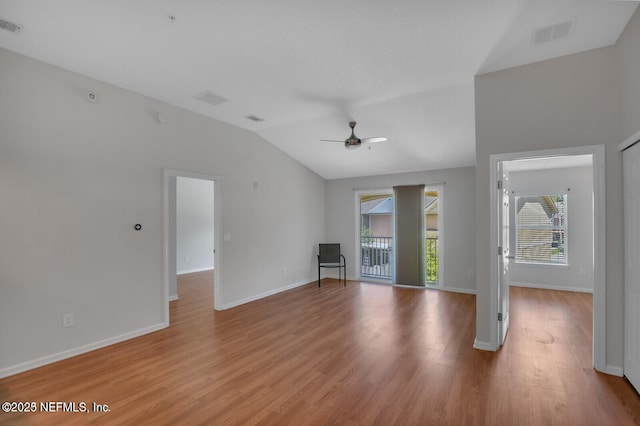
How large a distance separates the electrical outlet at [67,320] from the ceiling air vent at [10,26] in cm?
265

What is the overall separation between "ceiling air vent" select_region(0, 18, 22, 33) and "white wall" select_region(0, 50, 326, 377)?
455mm

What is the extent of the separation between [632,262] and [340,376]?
2669 mm

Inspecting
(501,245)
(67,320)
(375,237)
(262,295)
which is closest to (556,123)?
(501,245)

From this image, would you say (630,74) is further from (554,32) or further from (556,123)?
(554,32)

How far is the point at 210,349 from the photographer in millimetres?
3338

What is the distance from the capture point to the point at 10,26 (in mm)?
2467

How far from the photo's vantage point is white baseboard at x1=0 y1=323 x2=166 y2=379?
278 centimetres

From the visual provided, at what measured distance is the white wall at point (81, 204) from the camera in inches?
112

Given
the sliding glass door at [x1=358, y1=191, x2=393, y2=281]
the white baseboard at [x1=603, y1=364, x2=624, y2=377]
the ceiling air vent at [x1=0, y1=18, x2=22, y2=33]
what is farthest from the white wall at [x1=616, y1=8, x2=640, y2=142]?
the ceiling air vent at [x1=0, y1=18, x2=22, y2=33]

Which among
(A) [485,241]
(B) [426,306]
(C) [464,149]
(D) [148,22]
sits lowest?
(B) [426,306]

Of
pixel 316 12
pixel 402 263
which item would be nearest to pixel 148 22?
pixel 316 12

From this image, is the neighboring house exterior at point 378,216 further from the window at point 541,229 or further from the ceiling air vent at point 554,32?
the ceiling air vent at point 554,32

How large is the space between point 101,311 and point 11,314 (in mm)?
745

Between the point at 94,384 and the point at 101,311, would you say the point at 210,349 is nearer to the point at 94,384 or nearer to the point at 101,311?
the point at 94,384
